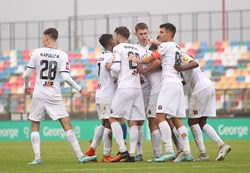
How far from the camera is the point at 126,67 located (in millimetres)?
14969

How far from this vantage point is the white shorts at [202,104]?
15414mm

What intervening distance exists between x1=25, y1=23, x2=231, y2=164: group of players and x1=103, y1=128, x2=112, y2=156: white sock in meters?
0.02

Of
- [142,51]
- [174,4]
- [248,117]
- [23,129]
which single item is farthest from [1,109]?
[142,51]

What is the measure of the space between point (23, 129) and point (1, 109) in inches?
51.3

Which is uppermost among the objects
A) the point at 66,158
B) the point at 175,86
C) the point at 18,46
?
the point at 18,46

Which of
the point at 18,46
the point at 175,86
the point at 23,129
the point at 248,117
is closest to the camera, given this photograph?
the point at 175,86

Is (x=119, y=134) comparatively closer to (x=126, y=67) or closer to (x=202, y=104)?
(x=126, y=67)

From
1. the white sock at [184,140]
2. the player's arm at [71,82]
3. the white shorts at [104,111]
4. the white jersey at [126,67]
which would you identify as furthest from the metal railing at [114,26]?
A: the player's arm at [71,82]

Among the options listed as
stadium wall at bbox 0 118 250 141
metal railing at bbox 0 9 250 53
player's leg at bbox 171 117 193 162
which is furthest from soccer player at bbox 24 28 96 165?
metal railing at bbox 0 9 250 53

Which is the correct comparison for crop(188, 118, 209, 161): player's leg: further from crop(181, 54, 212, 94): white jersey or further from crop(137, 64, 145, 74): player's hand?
crop(137, 64, 145, 74): player's hand

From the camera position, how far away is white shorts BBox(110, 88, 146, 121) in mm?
14906

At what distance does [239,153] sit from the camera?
17750 mm

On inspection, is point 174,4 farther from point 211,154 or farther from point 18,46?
point 211,154

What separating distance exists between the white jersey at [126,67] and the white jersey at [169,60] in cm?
56
